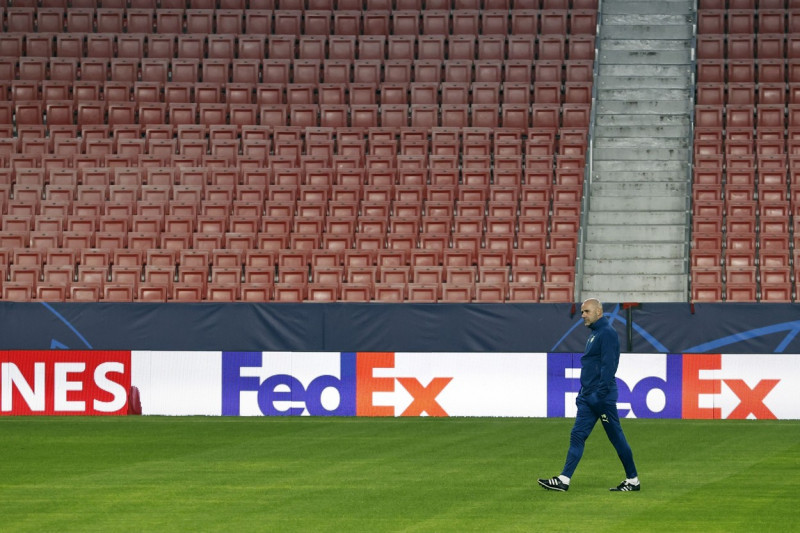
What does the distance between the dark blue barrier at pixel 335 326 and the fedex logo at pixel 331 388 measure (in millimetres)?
264

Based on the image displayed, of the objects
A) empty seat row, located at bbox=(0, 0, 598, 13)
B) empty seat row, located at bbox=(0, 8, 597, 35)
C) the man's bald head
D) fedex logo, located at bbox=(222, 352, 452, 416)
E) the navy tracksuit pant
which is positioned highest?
empty seat row, located at bbox=(0, 0, 598, 13)

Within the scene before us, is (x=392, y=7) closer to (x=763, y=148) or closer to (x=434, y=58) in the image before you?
(x=434, y=58)

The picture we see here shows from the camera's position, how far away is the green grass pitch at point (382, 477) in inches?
408

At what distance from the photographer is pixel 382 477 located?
13.3 meters

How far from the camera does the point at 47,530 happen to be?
32.3 ft

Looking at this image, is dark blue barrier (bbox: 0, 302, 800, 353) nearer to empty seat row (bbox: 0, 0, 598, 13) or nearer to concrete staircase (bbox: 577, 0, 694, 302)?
concrete staircase (bbox: 577, 0, 694, 302)

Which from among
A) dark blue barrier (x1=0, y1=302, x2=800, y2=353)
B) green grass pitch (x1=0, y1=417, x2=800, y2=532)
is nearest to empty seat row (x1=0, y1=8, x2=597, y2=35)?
dark blue barrier (x1=0, y1=302, x2=800, y2=353)

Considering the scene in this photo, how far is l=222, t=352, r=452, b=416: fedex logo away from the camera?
22.1 meters

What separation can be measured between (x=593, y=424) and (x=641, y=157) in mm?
17328

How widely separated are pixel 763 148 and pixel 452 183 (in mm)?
6492

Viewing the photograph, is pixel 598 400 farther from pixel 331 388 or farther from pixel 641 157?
pixel 641 157

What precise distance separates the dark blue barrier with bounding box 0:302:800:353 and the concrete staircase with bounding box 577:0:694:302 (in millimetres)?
3329

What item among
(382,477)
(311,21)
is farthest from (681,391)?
(311,21)

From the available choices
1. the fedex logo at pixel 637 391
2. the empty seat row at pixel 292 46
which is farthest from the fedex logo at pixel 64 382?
the empty seat row at pixel 292 46
